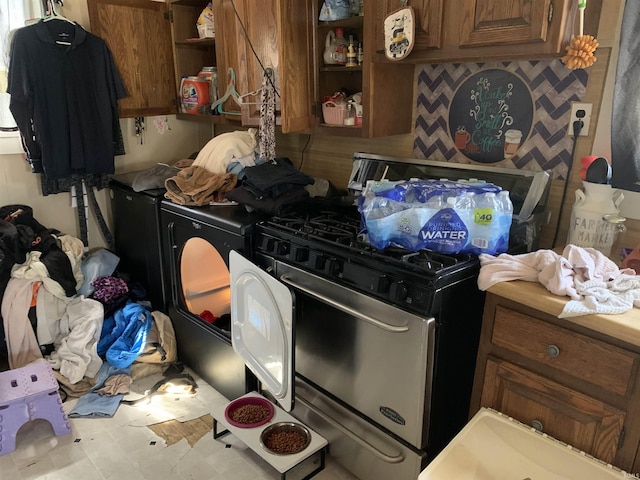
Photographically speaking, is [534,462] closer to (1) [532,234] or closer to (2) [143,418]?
(1) [532,234]

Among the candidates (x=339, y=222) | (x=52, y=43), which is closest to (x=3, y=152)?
(x=52, y=43)

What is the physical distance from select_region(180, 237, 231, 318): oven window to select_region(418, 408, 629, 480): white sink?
4.85 ft

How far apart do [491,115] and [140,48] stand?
2.02 m

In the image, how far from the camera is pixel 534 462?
138 cm

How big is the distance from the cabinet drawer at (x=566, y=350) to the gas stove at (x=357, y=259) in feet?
0.67

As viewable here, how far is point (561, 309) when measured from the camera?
4.21 ft

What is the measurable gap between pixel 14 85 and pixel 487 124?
2.22m

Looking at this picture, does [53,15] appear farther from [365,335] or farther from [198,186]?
[365,335]

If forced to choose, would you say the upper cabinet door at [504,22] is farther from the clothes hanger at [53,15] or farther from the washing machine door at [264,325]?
the clothes hanger at [53,15]

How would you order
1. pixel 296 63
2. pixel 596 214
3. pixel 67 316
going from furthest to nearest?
pixel 67 316, pixel 296 63, pixel 596 214

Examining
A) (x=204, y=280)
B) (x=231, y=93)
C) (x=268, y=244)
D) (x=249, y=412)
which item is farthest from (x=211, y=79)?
(x=249, y=412)

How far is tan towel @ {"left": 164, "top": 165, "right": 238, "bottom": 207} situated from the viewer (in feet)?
7.69

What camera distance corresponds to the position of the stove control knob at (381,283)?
1.57 metres

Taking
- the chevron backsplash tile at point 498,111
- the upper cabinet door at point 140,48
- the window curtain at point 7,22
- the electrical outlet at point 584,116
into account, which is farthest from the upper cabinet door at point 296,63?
the window curtain at point 7,22
